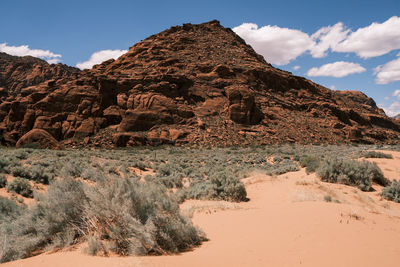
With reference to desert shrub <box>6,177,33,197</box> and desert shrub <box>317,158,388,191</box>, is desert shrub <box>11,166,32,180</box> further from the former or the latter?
desert shrub <box>317,158,388,191</box>

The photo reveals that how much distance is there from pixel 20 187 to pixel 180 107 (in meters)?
32.8

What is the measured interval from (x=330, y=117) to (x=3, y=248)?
5446 cm

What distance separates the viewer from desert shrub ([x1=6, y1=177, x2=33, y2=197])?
8.84 meters

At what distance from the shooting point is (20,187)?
9031mm

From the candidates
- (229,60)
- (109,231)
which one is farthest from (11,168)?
(229,60)

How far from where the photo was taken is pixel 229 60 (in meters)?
54.5

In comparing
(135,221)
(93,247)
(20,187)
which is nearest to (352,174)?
(135,221)

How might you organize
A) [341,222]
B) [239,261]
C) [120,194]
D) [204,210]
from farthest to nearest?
[204,210], [341,222], [120,194], [239,261]

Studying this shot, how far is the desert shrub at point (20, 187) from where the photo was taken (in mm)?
8836

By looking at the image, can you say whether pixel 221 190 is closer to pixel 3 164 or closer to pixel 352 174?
pixel 352 174

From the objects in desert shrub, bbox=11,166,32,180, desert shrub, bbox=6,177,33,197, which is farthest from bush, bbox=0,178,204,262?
desert shrub, bbox=11,166,32,180

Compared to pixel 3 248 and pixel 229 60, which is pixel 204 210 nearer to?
pixel 3 248

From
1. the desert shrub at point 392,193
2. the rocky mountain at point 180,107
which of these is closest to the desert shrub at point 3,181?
the desert shrub at point 392,193

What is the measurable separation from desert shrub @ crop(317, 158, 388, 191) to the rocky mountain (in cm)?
2452
